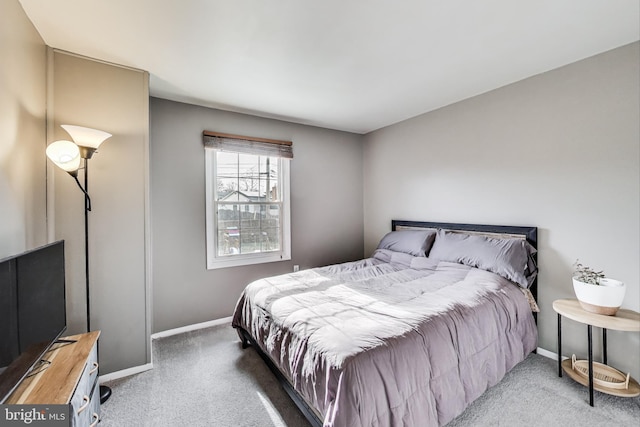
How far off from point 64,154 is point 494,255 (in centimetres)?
344

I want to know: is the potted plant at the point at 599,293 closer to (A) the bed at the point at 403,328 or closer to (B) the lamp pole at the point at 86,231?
(A) the bed at the point at 403,328

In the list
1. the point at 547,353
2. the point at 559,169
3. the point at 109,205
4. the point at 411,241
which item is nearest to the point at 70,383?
the point at 109,205

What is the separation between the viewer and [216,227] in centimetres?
323

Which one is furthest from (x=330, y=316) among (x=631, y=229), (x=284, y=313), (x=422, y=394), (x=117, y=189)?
(x=631, y=229)

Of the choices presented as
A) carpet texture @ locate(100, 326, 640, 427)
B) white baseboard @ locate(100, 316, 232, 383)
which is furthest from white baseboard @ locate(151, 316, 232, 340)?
carpet texture @ locate(100, 326, 640, 427)

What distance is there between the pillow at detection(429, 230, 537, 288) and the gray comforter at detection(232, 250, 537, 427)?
101mm

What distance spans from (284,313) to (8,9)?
7.66 feet

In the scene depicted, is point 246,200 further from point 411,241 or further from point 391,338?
point 391,338

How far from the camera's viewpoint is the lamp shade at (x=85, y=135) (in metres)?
1.85

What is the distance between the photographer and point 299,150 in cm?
379

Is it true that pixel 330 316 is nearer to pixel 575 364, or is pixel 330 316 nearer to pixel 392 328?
pixel 392 328

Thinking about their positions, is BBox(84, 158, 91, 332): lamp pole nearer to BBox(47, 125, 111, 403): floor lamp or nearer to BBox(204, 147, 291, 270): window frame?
BBox(47, 125, 111, 403): floor lamp

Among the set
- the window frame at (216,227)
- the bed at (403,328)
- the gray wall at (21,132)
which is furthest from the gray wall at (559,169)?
the gray wall at (21,132)

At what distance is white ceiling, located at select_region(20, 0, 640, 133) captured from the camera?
1.62m
